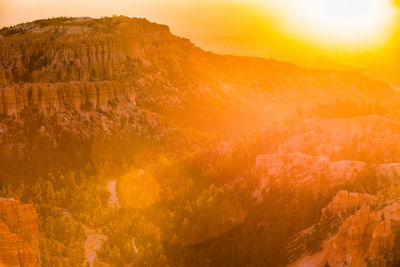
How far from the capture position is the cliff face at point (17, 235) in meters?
20.8

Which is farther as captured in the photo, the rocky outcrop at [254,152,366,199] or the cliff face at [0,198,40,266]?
the rocky outcrop at [254,152,366,199]

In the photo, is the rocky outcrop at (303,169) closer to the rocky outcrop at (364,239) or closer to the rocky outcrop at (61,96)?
the rocky outcrop at (364,239)

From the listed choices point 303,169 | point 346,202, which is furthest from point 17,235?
point 303,169

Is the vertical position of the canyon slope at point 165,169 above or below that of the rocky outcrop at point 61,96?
below

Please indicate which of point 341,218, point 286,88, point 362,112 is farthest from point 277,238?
point 286,88

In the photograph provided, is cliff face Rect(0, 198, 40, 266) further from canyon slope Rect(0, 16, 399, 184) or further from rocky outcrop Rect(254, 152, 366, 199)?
canyon slope Rect(0, 16, 399, 184)

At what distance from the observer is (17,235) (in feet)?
74.2

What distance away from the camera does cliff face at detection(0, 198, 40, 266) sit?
68.3ft

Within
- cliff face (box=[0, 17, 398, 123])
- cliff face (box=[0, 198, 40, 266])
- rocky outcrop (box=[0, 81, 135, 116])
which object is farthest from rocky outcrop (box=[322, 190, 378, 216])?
cliff face (box=[0, 17, 398, 123])

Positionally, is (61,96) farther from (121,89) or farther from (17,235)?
(17,235)

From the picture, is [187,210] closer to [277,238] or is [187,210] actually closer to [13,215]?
[277,238]

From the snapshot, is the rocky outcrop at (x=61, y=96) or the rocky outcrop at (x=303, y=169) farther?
the rocky outcrop at (x=61, y=96)

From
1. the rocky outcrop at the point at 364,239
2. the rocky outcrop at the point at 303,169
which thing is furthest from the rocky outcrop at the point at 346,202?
the rocky outcrop at the point at 303,169

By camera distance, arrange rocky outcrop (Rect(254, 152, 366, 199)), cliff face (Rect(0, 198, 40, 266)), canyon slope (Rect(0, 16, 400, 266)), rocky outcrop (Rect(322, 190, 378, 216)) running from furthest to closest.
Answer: rocky outcrop (Rect(254, 152, 366, 199)), canyon slope (Rect(0, 16, 400, 266)), rocky outcrop (Rect(322, 190, 378, 216)), cliff face (Rect(0, 198, 40, 266))
